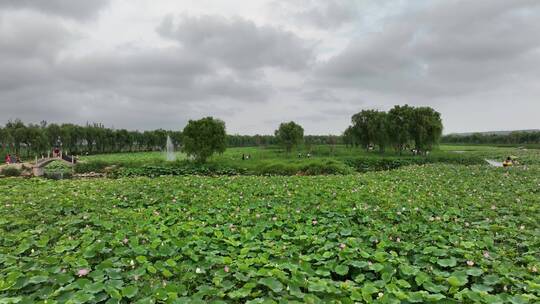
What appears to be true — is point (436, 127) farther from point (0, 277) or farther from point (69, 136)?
point (69, 136)

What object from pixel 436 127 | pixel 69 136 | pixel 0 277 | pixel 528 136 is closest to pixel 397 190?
pixel 0 277

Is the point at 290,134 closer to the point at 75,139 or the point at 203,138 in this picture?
the point at 203,138

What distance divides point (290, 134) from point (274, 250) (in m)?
39.7

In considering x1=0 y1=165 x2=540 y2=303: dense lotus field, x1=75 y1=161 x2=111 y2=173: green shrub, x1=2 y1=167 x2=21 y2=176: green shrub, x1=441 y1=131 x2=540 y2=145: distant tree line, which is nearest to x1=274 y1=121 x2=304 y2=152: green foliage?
x1=75 y1=161 x2=111 y2=173: green shrub

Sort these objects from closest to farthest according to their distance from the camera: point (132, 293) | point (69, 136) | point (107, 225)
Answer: point (132, 293), point (107, 225), point (69, 136)

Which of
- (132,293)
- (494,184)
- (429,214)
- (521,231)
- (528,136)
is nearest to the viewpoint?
(132,293)

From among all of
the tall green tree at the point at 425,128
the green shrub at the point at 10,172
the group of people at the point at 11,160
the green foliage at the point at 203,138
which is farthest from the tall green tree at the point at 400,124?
the group of people at the point at 11,160

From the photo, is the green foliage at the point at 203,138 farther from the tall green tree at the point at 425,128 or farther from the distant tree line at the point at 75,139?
the tall green tree at the point at 425,128

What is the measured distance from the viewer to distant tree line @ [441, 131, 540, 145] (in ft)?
250

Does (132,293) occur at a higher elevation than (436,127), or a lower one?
lower

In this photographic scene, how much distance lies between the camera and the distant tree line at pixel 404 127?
115 feet

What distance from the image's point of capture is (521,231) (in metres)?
5.38

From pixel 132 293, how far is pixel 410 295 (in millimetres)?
2763

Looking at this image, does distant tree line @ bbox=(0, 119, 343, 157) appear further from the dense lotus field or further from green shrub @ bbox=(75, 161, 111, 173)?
the dense lotus field
